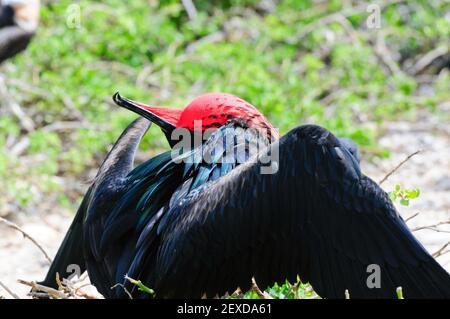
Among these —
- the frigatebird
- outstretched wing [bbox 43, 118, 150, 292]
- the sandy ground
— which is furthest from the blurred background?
the frigatebird

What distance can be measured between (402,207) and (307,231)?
1946 millimetres

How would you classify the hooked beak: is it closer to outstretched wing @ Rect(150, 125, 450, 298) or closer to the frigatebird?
the frigatebird

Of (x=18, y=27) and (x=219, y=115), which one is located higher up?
(x=18, y=27)

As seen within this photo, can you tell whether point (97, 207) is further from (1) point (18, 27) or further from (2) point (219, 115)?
(1) point (18, 27)

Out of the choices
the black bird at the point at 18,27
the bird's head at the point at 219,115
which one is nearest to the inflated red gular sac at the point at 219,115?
the bird's head at the point at 219,115

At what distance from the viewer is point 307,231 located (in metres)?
1.94

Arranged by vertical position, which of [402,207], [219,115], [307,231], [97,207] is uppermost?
[402,207]

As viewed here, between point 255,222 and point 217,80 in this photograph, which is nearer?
point 255,222

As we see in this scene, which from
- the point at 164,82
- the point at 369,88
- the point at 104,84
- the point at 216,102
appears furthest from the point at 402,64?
the point at 216,102

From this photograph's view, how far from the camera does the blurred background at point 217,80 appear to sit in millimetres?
4148

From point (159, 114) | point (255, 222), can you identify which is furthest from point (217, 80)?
point (255, 222)

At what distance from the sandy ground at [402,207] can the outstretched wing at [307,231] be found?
96cm

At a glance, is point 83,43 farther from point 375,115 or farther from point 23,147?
point 375,115

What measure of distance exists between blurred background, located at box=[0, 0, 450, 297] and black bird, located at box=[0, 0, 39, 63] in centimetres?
3
